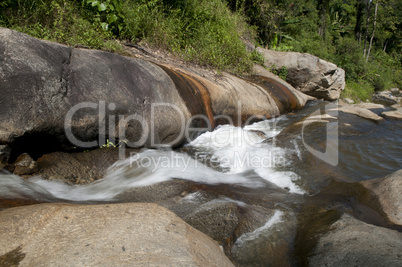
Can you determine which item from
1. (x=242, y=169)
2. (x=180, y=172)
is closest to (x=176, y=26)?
(x=242, y=169)

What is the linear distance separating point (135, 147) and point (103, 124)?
654 millimetres

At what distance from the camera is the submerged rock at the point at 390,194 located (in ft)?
10.5

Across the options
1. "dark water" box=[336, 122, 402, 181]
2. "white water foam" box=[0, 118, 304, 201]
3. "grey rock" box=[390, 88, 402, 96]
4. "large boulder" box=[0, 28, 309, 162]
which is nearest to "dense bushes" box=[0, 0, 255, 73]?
"large boulder" box=[0, 28, 309, 162]

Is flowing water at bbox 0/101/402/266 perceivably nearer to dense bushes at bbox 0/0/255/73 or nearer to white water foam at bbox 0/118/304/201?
white water foam at bbox 0/118/304/201

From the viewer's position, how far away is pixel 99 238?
200cm

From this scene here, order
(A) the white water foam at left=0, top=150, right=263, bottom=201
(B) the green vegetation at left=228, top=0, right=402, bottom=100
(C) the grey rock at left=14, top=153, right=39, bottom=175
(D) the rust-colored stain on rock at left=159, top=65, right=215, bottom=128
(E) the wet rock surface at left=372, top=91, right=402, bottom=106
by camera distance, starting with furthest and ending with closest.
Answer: (E) the wet rock surface at left=372, top=91, right=402, bottom=106 → (B) the green vegetation at left=228, top=0, right=402, bottom=100 → (D) the rust-colored stain on rock at left=159, top=65, right=215, bottom=128 → (C) the grey rock at left=14, top=153, right=39, bottom=175 → (A) the white water foam at left=0, top=150, right=263, bottom=201

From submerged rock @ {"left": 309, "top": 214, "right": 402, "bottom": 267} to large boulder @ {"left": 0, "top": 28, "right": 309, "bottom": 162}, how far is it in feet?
10.1

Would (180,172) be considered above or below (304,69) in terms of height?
below

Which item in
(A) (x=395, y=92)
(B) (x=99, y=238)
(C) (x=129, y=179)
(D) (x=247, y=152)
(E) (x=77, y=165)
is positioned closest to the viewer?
(B) (x=99, y=238)

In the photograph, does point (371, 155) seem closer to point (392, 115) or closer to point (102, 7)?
point (392, 115)

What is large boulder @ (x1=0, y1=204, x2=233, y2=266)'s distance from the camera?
72.0 inches

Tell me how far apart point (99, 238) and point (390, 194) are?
3.26 metres

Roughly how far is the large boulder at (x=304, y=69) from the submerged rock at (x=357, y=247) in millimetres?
9716

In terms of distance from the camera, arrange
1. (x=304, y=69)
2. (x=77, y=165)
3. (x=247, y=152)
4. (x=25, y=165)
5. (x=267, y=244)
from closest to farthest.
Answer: (x=267, y=244) → (x=25, y=165) → (x=77, y=165) → (x=247, y=152) → (x=304, y=69)
